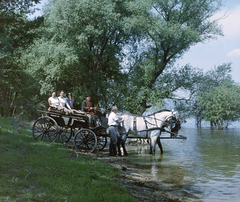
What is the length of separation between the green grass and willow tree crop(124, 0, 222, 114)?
18094 mm

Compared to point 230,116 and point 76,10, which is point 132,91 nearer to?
point 76,10

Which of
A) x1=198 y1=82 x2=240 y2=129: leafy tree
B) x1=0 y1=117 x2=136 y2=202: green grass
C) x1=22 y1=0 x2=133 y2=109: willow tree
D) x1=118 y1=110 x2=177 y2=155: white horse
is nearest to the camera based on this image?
x1=0 y1=117 x2=136 y2=202: green grass

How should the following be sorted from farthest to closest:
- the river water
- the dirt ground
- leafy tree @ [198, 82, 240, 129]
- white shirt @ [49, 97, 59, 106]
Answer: leafy tree @ [198, 82, 240, 129]
white shirt @ [49, 97, 59, 106]
the river water
the dirt ground

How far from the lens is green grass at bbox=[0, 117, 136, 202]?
16.1 ft

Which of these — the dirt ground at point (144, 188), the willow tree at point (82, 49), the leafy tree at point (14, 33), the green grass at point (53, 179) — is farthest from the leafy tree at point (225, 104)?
the green grass at point (53, 179)

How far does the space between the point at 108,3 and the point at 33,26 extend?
27.2ft

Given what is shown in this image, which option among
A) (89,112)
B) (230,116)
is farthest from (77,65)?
(230,116)

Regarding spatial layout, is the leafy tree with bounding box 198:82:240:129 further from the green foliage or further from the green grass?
the green grass

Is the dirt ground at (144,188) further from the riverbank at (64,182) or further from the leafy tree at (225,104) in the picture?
the leafy tree at (225,104)

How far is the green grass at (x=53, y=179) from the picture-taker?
489 centimetres

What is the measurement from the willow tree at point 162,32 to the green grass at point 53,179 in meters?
18.1

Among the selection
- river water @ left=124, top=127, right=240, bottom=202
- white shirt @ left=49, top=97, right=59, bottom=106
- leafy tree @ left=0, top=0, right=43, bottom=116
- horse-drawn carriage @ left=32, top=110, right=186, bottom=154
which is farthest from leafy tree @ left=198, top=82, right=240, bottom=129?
white shirt @ left=49, top=97, right=59, bottom=106

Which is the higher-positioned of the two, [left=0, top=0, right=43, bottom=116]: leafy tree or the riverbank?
[left=0, top=0, right=43, bottom=116]: leafy tree

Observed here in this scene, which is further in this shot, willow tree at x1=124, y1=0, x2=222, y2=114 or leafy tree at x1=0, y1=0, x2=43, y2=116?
willow tree at x1=124, y1=0, x2=222, y2=114
